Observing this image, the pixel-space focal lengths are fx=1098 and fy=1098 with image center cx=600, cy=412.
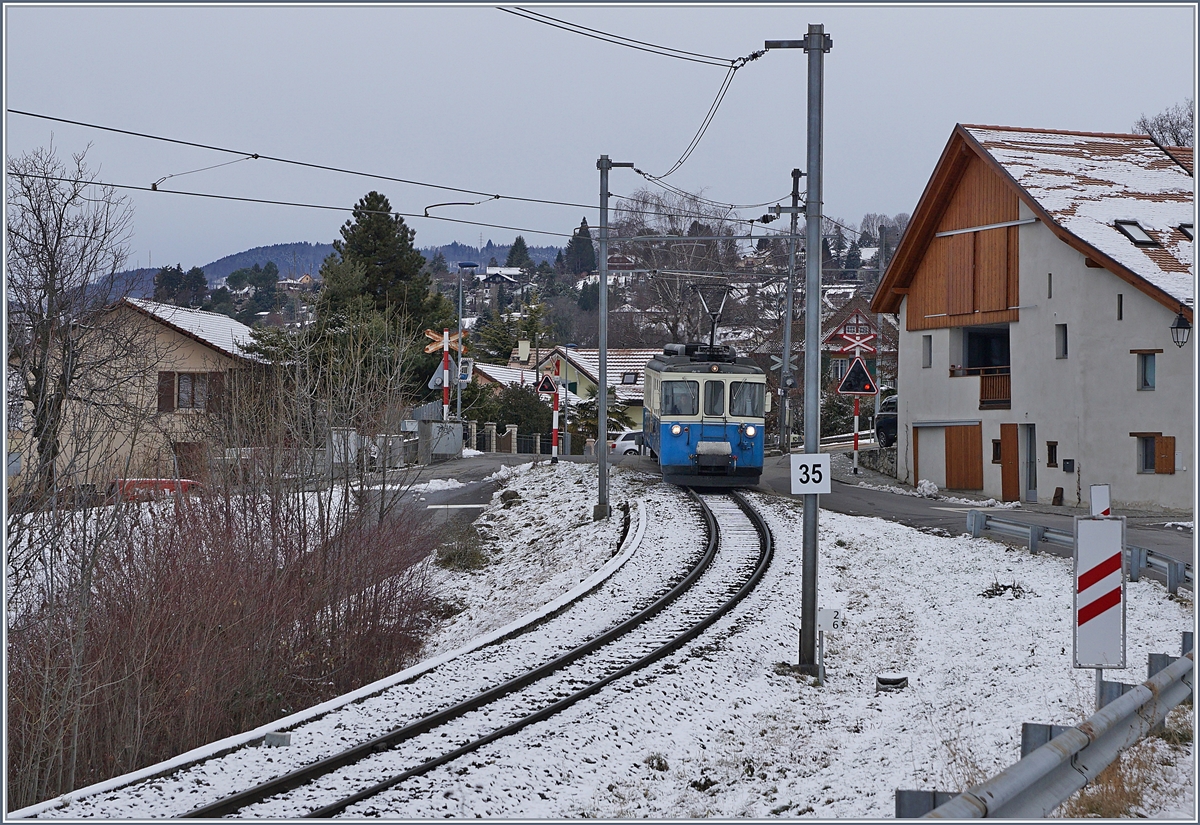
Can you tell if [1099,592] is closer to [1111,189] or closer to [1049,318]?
[1049,318]

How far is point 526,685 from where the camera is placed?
36.7 ft

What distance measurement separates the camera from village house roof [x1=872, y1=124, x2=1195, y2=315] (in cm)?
2412

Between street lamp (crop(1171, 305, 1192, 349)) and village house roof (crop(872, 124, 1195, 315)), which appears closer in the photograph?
street lamp (crop(1171, 305, 1192, 349))

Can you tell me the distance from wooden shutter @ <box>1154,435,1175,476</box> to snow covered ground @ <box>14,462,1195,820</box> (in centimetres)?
753

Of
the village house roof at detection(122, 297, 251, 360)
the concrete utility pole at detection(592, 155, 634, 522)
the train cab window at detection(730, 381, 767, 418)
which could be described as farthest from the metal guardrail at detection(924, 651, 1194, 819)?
the village house roof at detection(122, 297, 251, 360)

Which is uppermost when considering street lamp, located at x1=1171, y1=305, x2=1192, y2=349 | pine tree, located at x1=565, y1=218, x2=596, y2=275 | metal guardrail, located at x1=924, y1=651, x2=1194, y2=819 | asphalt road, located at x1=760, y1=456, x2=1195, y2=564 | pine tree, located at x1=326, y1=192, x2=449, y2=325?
A: pine tree, located at x1=565, y1=218, x2=596, y2=275

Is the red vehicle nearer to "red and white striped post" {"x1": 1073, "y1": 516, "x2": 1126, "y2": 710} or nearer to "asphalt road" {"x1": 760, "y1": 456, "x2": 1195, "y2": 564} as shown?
"red and white striped post" {"x1": 1073, "y1": 516, "x2": 1126, "y2": 710}

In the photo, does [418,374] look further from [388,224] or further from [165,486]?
[165,486]

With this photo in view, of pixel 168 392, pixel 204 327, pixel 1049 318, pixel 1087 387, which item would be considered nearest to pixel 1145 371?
pixel 1087 387

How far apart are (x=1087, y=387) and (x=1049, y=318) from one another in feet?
7.74

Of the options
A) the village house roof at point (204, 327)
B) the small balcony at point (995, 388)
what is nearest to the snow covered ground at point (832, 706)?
the small balcony at point (995, 388)

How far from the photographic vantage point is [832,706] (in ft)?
36.4

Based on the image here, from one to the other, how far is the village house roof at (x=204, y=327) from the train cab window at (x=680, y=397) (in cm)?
1684

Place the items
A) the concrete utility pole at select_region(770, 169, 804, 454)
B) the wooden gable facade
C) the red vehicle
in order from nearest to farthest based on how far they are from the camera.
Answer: the red vehicle → the wooden gable facade → the concrete utility pole at select_region(770, 169, 804, 454)
